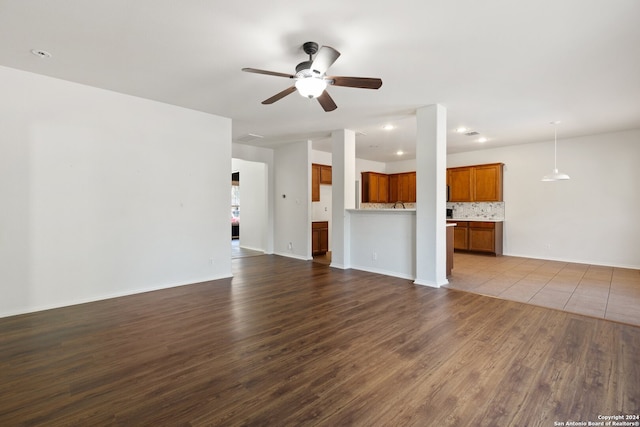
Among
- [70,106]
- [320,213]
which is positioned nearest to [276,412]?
[70,106]

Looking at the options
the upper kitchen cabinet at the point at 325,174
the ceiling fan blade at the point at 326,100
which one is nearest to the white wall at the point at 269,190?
the upper kitchen cabinet at the point at 325,174

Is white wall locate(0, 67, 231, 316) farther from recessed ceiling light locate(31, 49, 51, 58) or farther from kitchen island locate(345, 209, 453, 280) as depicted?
kitchen island locate(345, 209, 453, 280)

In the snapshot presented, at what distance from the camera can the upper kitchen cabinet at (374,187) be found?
8836 millimetres

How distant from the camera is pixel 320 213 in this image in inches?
311

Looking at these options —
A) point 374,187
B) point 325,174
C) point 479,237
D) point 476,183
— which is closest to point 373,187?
point 374,187

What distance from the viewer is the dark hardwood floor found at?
1.78 m

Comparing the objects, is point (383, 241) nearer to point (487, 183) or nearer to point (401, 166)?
point (487, 183)

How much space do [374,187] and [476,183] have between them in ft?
8.82

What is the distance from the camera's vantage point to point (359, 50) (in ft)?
9.27

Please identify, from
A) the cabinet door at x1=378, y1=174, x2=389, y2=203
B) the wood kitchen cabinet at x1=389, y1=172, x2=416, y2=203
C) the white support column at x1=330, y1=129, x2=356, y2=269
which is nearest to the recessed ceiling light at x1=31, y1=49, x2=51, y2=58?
the white support column at x1=330, y1=129, x2=356, y2=269

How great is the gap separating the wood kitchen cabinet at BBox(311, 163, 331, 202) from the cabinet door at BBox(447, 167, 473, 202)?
3.34 metres

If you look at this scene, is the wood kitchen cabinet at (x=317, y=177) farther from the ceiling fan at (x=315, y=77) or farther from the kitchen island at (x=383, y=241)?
the ceiling fan at (x=315, y=77)

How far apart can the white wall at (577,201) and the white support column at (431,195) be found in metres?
3.82

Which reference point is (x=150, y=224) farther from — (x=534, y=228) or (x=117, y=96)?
(x=534, y=228)
